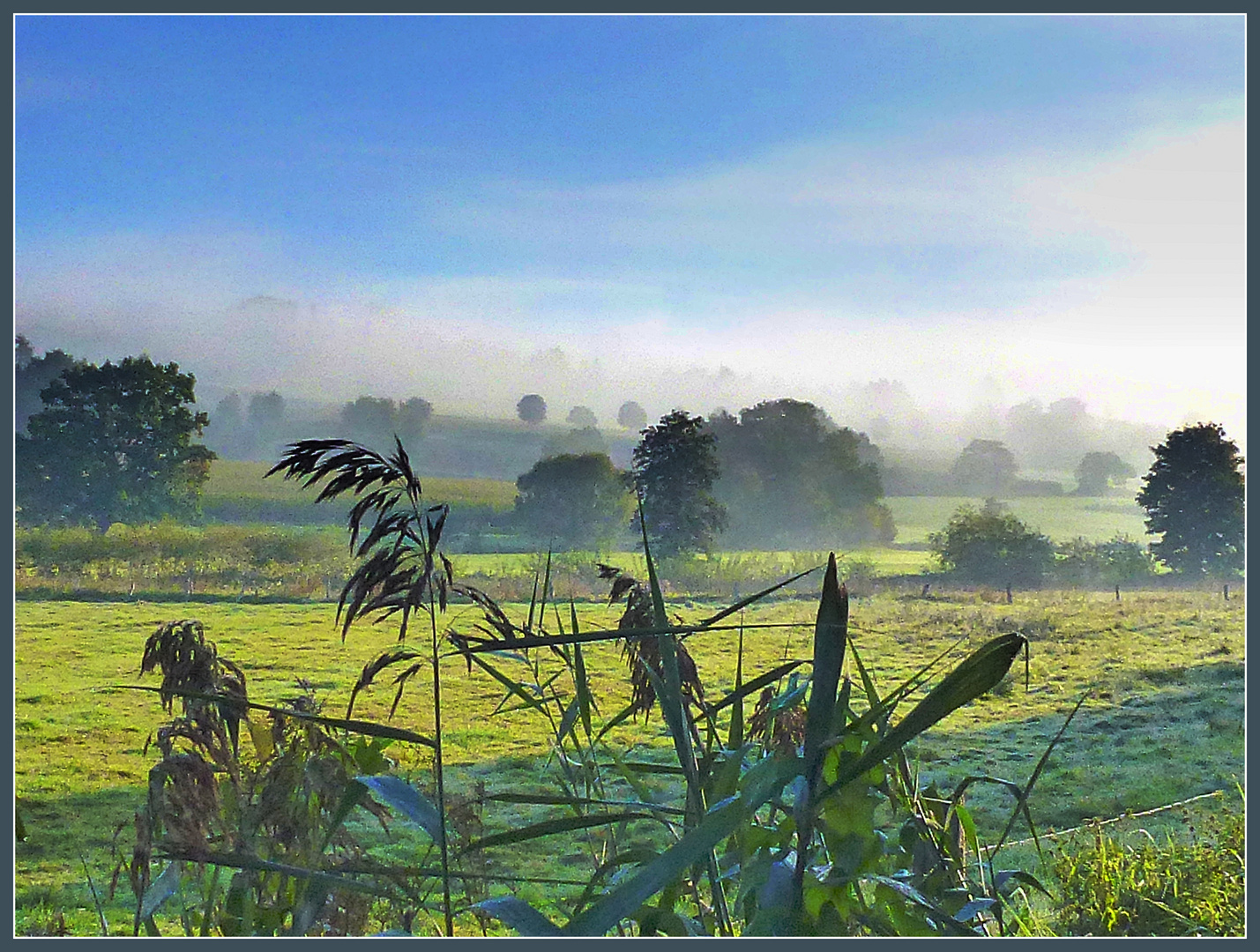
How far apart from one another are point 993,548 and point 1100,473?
266 mm

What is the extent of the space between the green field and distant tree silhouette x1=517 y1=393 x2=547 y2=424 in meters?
0.39

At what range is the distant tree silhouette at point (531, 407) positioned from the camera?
2047 mm

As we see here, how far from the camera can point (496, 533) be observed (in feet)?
6.67

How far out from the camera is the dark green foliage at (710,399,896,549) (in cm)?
205

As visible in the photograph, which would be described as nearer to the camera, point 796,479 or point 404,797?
point 404,797

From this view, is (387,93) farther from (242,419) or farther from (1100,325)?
(1100,325)

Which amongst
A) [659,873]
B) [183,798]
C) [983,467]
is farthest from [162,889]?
[983,467]

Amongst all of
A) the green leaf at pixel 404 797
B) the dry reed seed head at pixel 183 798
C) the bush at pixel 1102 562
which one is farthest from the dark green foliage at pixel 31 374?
the bush at pixel 1102 562

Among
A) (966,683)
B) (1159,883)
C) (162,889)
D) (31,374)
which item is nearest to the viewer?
(966,683)

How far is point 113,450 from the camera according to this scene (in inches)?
76.8

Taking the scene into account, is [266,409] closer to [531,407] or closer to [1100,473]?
[531,407]

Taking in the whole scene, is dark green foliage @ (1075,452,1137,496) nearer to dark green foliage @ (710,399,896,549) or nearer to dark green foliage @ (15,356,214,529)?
dark green foliage @ (710,399,896,549)

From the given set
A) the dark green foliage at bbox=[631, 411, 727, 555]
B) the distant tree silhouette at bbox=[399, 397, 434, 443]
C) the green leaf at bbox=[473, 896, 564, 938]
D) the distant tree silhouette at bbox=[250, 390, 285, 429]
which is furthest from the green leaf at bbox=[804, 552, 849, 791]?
the distant tree silhouette at bbox=[250, 390, 285, 429]

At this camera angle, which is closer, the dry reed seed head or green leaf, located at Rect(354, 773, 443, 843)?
green leaf, located at Rect(354, 773, 443, 843)
